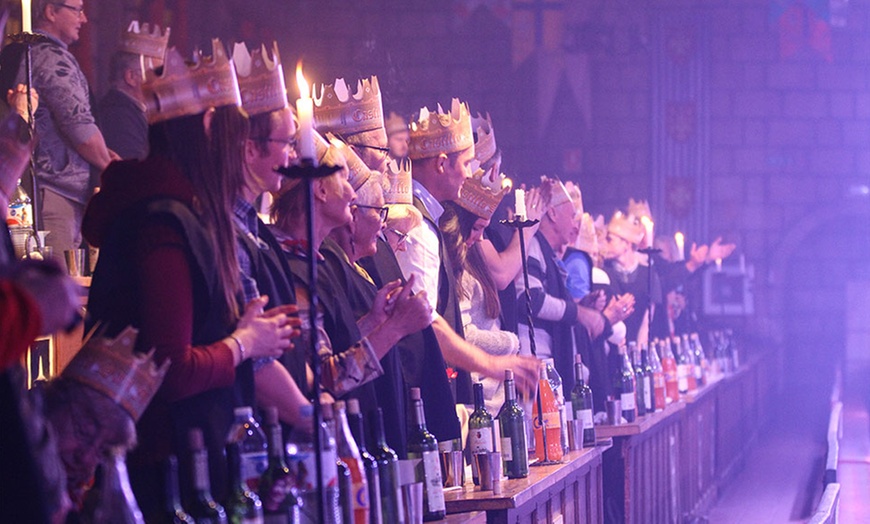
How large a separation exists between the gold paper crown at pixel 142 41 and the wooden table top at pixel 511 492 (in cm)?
206

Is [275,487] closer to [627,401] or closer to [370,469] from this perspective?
[370,469]

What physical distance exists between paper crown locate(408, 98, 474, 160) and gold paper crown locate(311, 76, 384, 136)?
0.43m

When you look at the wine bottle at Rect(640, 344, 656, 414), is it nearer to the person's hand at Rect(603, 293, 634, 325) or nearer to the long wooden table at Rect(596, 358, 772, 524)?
the long wooden table at Rect(596, 358, 772, 524)

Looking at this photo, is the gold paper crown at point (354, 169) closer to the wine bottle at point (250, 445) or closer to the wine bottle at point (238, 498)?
the wine bottle at point (250, 445)

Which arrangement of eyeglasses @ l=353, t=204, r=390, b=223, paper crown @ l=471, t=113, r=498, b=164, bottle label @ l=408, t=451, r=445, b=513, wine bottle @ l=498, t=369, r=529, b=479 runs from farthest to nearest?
paper crown @ l=471, t=113, r=498, b=164 → wine bottle @ l=498, t=369, r=529, b=479 → eyeglasses @ l=353, t=204, r=390, b=223 → bottle label @ l=408, t=451, r=445, b=513

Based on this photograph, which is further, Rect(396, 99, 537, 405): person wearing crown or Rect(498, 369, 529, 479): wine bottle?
Rect(396, 99, 537, 405): person wearing crown

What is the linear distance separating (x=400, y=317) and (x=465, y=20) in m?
11.6

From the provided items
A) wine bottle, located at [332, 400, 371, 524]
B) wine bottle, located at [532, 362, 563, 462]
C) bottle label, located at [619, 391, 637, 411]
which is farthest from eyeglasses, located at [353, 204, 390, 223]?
bottle label, located at [619, 391, 637, 411]

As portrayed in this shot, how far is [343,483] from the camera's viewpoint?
247cm

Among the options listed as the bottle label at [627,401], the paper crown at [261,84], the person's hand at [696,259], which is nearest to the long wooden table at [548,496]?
the bottle label at [627,401]

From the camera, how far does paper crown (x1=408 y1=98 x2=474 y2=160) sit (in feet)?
14.2

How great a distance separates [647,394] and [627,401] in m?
Result: 0.55

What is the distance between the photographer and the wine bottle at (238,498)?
2037 millimetres

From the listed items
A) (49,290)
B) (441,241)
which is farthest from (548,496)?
(49,290)
